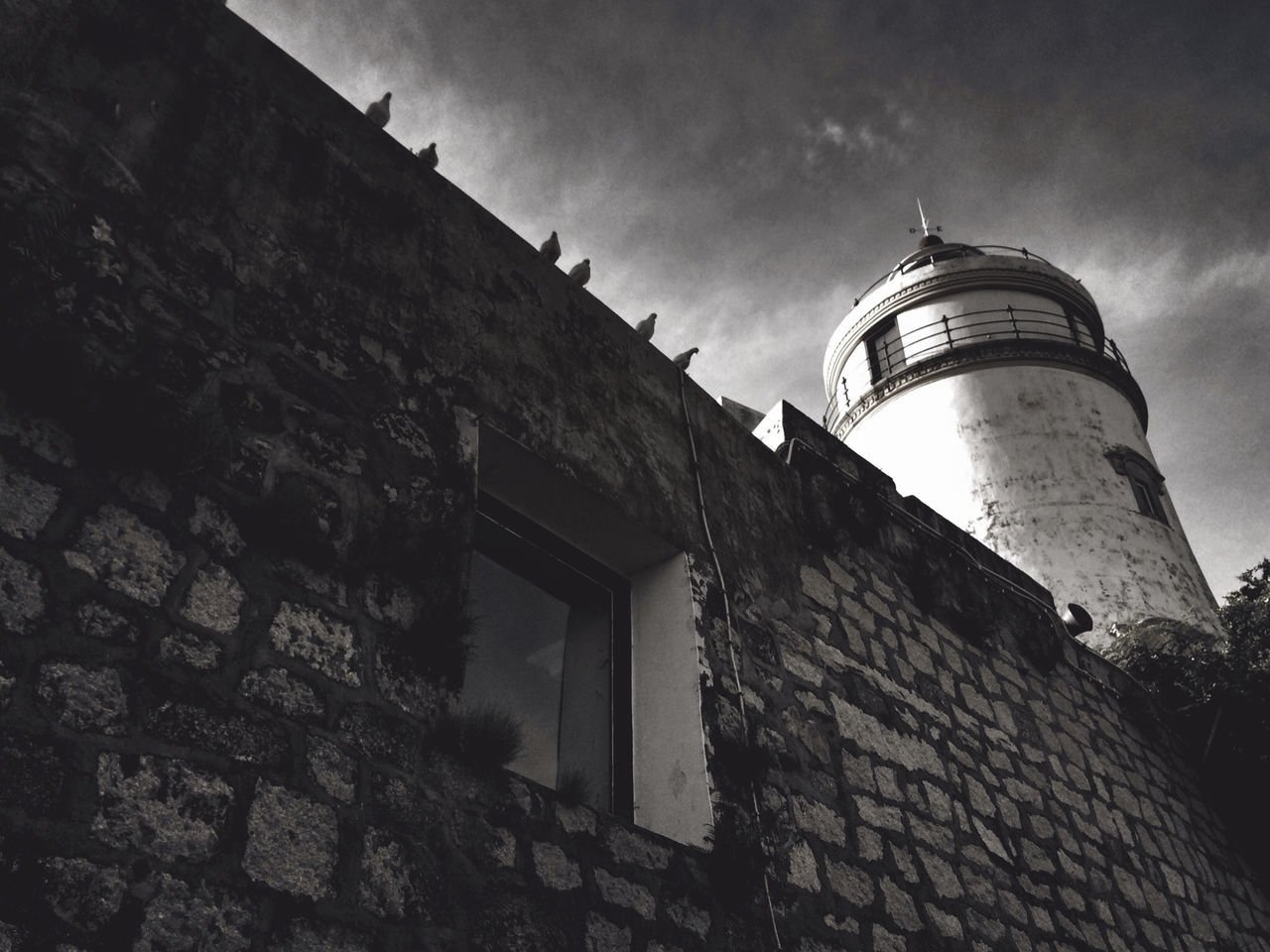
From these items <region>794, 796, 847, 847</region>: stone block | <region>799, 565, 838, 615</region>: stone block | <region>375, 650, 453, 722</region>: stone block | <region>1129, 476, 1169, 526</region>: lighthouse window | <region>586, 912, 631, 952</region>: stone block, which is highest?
<region>1129, 476, 1169, 526</region>: lighthouse window

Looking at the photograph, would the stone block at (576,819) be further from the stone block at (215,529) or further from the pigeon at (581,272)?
the pigeon at (581,272)

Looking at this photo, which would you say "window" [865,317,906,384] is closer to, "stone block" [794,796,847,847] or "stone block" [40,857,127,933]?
"stone block" [794,796,847,847]

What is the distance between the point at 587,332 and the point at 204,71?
5.74 ft

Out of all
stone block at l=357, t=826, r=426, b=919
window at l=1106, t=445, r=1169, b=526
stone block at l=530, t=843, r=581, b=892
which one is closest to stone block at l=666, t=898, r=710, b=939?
stone block at l=530, t=843, r=581, b=892

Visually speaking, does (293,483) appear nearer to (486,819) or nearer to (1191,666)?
(486,819)

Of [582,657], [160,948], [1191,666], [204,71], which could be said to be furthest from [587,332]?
[1191,666]

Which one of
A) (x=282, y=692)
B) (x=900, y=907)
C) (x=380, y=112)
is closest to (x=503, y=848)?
(x=282, y=692)

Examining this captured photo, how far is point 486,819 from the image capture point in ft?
8.21

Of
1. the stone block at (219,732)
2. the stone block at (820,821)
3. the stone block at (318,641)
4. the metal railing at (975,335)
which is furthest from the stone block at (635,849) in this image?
the metal railing at (975,335)

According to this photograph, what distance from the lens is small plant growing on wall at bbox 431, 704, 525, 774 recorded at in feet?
8.32

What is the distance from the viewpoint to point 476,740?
8.55 ft

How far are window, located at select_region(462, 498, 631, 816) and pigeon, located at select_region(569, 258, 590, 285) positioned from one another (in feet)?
4.98

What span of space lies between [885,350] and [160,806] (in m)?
15.7

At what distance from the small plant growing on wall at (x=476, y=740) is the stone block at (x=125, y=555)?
78 centimetres
